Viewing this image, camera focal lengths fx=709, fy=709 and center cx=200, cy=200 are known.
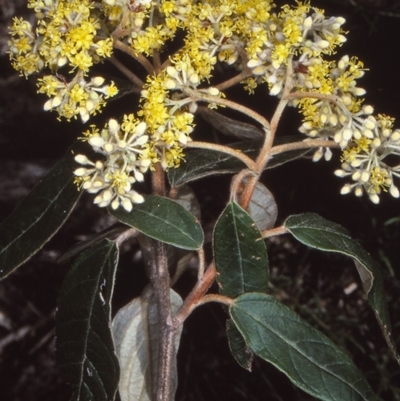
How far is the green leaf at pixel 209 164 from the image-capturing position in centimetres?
142

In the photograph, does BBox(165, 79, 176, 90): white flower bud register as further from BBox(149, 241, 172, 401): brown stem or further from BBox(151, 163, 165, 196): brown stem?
BBox(149, 241, 172, 401): brown stem

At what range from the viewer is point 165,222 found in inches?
52.2

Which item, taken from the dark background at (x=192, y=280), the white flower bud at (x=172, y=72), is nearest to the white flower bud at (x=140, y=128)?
the white flower bud at (x=172, y=72)

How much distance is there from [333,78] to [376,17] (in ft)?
1.83

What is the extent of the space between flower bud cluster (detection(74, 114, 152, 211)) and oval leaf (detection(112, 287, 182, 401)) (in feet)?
1.16

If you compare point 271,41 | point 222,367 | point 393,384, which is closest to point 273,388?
point 222,367

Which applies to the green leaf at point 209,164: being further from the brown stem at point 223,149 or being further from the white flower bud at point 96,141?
the white flower bud at point 96,141

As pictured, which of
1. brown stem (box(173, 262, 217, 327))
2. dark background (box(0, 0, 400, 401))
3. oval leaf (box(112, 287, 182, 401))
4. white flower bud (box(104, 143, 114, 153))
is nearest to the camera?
white flower bud (box(104, 143, 114, 153))

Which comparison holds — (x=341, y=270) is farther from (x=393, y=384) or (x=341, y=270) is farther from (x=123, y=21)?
(x=123, y=21)

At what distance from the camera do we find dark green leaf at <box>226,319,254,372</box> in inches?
55.1

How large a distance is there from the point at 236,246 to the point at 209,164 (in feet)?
0.70

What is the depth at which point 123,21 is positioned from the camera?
4.41ft

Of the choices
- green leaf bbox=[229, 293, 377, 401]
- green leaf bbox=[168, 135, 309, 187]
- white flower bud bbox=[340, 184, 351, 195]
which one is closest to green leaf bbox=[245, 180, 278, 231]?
green leaf bbox=[168, 135, 309, 187]

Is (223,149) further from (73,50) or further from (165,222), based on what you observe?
(73,50)
